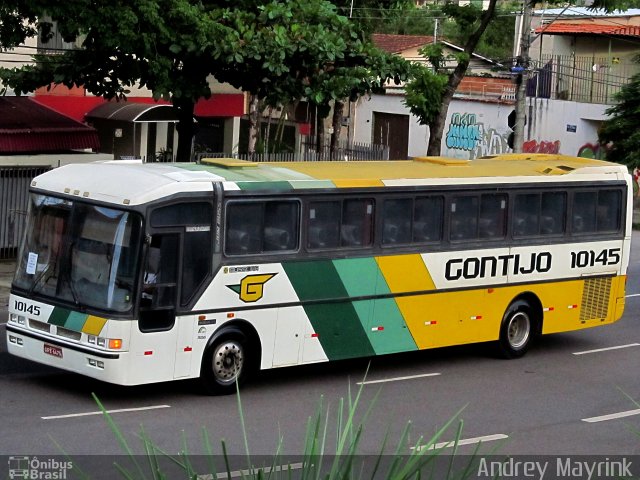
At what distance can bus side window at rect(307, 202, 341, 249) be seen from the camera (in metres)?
13.6

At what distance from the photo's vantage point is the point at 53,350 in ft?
40.5

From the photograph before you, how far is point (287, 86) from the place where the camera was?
2180 cm

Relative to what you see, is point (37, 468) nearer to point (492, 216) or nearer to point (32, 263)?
point (32, 263)

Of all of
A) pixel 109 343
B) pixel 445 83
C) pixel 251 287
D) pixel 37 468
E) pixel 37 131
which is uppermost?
pixel 445 83

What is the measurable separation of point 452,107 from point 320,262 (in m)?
32.2

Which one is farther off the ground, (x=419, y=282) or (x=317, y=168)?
(x=317, y=168)

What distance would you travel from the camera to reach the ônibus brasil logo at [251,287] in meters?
12.9

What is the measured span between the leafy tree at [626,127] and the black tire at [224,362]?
2616 centimetres

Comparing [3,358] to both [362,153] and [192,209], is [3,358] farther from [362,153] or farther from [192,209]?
[362,153]

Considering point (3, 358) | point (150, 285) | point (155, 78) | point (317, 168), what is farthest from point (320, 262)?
point (155, 78)

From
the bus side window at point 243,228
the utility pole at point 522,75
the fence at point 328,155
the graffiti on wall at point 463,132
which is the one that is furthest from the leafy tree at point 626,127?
the bus side window at point 243,228

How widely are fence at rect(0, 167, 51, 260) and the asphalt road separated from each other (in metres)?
6.78

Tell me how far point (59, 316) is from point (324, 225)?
333 centimetres

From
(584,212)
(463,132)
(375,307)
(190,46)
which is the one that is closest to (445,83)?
(190,46)
